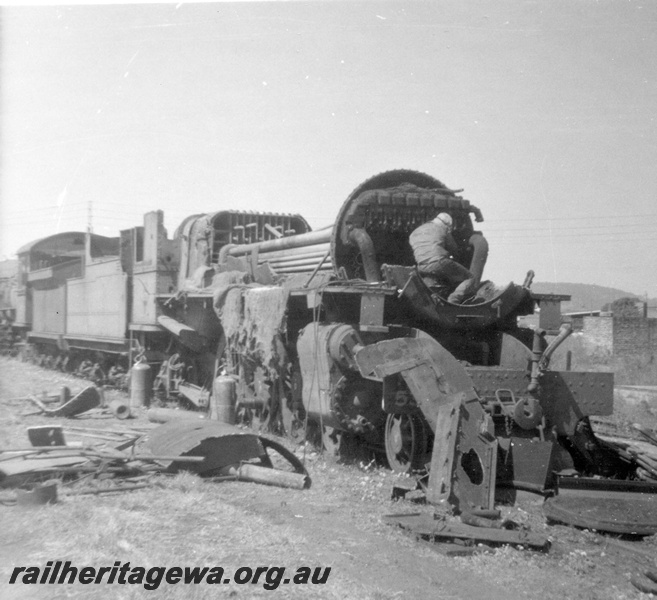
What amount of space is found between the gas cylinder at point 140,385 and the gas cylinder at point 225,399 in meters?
3.42

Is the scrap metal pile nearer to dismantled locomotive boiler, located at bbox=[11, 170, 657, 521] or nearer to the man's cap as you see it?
dismantled locomotive boiler, located at bbox=[11, 170, 657, 521]

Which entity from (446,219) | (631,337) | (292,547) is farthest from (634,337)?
(292,547)

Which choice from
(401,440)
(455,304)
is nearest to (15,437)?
(401,440)

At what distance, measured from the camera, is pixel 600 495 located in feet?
19.3

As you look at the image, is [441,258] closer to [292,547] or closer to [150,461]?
[150,461]

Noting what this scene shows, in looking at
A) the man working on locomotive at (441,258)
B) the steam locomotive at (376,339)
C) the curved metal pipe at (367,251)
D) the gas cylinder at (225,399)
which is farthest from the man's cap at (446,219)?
the gas cylinder at (225,399)

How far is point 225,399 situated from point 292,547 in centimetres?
555

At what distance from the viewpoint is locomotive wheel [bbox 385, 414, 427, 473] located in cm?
738

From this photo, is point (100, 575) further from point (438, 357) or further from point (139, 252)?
point (139, 252)

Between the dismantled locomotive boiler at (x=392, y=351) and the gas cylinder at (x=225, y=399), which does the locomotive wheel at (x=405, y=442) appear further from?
the gas cylinder at (x=225, y=399)

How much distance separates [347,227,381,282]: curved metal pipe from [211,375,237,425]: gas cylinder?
3.02 m

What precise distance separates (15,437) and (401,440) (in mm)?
5036

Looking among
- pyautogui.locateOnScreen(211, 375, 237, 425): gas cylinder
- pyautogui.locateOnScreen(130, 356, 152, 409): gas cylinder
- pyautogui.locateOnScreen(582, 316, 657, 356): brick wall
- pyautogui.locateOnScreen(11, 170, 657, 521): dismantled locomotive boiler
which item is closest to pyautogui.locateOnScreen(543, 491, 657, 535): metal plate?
pyautogui.locateOnScreen(11, 170, 657, 521): dismantled locomotive boiler

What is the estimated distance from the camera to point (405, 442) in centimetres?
759
